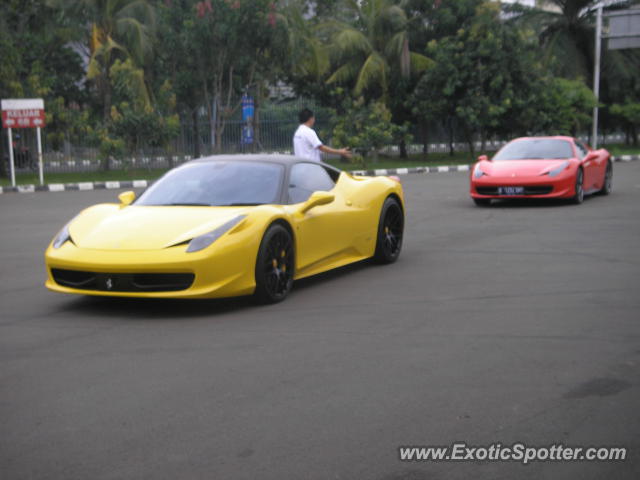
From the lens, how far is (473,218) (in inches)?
557

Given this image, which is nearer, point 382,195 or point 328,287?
point 328,287

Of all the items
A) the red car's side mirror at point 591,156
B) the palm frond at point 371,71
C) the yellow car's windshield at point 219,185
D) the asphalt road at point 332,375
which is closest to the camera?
the asphalt road at point 332,375

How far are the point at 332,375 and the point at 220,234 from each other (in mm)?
2171

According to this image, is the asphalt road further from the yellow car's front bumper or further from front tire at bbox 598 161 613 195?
front tire at bbox 598 161 613 195

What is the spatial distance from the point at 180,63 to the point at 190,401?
97.6ft

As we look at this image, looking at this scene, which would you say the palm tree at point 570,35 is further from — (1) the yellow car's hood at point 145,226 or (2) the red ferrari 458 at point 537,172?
(1) the yellow car's hood at point 145,226

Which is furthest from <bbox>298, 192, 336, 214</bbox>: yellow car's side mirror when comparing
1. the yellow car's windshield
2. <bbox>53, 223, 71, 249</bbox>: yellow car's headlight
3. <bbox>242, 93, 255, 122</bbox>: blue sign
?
<bbox>242, 93, 255, 122</bbox>: blue sign

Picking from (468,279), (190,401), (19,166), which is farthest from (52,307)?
(19,166)

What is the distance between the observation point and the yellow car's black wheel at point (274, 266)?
7191 mm

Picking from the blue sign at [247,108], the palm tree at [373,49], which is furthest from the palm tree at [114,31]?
the palm tree at [373,49]

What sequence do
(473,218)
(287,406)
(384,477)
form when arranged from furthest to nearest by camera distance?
(473,218) → (287,406) → (384,477)

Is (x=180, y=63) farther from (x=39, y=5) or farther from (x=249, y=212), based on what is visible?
(x=249, y=212)

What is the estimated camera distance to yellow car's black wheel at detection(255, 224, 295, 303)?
719 centimetres

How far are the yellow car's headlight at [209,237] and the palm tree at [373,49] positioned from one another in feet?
96.0
